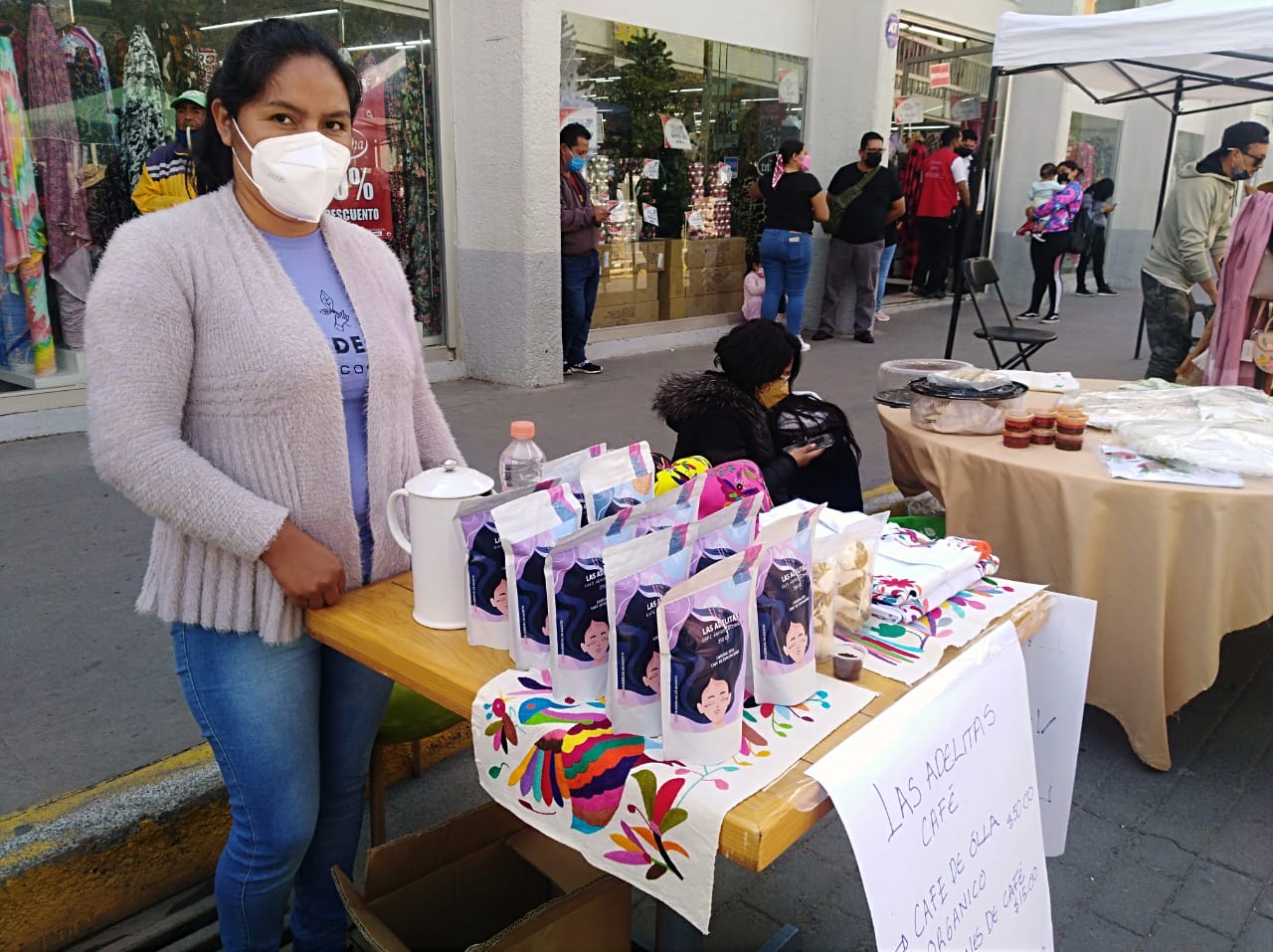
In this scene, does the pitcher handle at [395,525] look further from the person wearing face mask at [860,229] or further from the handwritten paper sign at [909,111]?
the handwritten paper sign at [909,111]

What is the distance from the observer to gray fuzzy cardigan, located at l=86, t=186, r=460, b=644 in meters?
1.50

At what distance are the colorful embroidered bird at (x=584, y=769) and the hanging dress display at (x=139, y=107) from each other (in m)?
5.46

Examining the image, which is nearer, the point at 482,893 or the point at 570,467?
the point at 570,467

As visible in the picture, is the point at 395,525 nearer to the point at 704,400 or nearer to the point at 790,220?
the point at 704,400

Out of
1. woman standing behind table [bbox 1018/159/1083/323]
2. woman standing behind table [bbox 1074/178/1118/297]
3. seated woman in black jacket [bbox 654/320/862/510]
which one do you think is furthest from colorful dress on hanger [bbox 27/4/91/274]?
woman standing behind table [bbox 1074/178/1118/297]

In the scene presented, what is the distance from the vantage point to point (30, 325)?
5469 millimetres

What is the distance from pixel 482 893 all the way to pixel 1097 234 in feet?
47.1

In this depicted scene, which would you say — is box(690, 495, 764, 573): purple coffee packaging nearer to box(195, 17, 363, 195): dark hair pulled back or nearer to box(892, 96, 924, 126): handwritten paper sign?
box(195, 17, 363, 195): dark hair pulled back

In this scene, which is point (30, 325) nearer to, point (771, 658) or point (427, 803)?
point (427, 803)

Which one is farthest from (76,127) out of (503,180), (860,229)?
(860,229)

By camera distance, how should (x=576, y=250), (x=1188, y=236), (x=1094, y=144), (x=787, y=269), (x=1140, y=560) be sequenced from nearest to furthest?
1. (x=1140, y=560)
2. (x=1188, y=236)
3. (x=576, y=250)
4. (x=787, y=269)
5. (x=1094, y=144)

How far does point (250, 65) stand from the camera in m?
1.60

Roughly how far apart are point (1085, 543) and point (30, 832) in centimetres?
277

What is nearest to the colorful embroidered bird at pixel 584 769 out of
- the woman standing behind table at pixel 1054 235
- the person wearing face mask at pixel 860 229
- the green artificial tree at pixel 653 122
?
the green artificial tree at pixel 653 122
